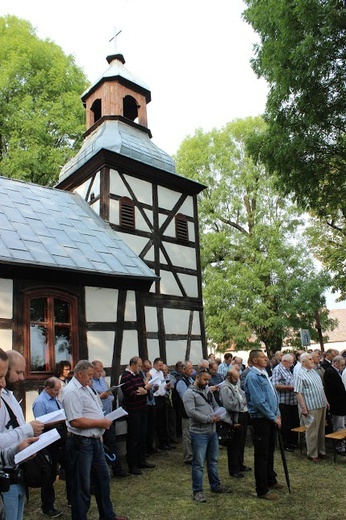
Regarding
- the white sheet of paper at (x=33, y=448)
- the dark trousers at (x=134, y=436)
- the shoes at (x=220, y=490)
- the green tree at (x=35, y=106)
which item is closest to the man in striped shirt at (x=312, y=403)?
the shoes at (x=220, y=490)

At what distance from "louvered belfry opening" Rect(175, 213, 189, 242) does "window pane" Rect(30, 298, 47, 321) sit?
543 cm

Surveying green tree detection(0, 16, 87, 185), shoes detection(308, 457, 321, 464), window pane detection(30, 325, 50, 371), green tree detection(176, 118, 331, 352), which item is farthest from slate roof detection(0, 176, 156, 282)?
green tree detection(176, 118, 331, 352)

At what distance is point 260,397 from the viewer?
5.66m

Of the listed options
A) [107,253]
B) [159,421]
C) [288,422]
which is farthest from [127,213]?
[288,422]

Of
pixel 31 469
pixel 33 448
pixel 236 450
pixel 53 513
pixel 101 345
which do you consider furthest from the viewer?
pixel 101 345

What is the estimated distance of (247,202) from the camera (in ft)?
76.0

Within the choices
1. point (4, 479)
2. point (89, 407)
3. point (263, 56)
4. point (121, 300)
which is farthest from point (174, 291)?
point (4, 479)

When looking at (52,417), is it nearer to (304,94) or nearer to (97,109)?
(304,94)

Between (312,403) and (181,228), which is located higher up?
(181,228)

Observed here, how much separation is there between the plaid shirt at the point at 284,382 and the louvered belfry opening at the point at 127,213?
5.53m

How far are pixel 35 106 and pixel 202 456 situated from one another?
15797mm

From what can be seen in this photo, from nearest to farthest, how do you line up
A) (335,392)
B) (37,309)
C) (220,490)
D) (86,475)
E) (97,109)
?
(86,475) → (220,490) → (335,392) → (37,309) → (97,109)

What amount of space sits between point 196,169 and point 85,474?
2057cm

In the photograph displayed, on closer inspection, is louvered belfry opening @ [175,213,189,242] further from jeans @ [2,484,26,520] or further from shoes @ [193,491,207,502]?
jeans @ [2,484,26,520]
